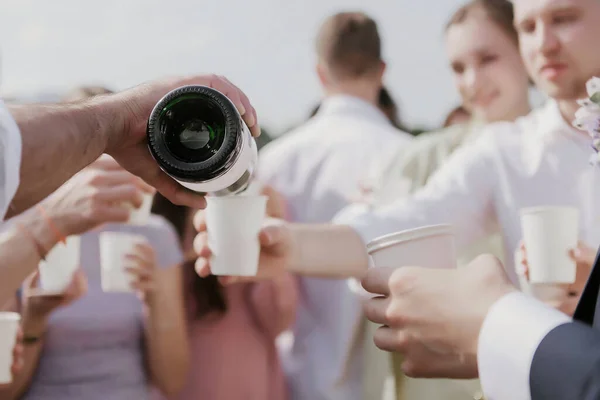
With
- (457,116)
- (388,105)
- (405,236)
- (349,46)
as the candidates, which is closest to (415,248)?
(405,236)

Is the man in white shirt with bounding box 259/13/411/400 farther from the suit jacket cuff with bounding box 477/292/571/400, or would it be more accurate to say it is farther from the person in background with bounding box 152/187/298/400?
the suit jacket cuff with bounding box 477/292/571/400

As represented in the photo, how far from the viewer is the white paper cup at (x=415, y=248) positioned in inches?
43.0

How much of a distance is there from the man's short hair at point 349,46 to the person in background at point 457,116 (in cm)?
88

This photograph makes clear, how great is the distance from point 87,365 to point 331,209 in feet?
3.16

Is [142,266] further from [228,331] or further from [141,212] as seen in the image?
[228,331]

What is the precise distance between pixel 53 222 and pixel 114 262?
32 cm

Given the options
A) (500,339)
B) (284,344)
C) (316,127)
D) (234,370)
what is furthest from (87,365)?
(500,339)

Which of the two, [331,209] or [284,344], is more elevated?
[331,209]

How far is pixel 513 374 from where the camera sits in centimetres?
81

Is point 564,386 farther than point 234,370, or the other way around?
point 234,370

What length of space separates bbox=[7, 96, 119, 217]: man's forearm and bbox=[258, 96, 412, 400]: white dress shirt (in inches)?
54.2

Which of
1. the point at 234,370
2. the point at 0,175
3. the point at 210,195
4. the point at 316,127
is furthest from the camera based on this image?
the point at 316,127

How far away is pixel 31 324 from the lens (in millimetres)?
1989

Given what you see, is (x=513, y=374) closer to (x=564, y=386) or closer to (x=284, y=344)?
(x=564, y=386)
